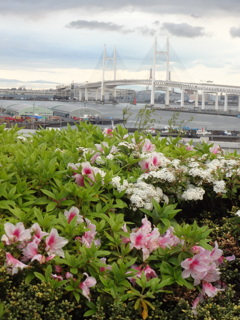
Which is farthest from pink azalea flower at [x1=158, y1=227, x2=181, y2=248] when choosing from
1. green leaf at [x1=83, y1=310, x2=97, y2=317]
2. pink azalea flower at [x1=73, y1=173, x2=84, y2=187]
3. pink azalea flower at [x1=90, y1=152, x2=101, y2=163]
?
pink azalea flower at [x1=90, y1=152, x2=101, y2=163]

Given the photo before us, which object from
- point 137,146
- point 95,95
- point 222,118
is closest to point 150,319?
point 137,146

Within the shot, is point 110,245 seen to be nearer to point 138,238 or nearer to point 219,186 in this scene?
point 138,238

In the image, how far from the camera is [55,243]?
5.26ft

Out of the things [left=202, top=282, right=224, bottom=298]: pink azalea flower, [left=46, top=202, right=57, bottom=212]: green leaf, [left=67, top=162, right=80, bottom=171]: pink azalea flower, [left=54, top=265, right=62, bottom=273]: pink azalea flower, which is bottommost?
[left=202, top=282, right=224, bottom=298]: pink azalea flower

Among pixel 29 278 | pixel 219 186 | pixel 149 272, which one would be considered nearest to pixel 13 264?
pixel 29 278

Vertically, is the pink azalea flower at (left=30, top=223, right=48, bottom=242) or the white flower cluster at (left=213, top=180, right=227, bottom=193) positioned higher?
the white flower cluster at (left=213, top=180, right=227, bottom=193)

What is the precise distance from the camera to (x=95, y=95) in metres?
60.8

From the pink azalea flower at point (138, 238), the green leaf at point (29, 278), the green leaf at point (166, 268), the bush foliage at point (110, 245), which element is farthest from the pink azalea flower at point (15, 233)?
the green leaf at point (166, 268)

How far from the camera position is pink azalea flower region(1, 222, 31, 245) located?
1600 mm

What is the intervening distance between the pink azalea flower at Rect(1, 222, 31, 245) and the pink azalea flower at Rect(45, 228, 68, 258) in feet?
0.24

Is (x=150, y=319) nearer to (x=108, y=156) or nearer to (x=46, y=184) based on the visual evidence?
(x=46, y=184)

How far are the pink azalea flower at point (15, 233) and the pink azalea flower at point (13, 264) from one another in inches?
2.7

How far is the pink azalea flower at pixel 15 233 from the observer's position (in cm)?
160

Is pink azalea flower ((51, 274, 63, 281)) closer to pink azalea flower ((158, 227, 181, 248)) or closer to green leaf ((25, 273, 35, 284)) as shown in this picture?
green leaf ((25, 273, 35, 284))
